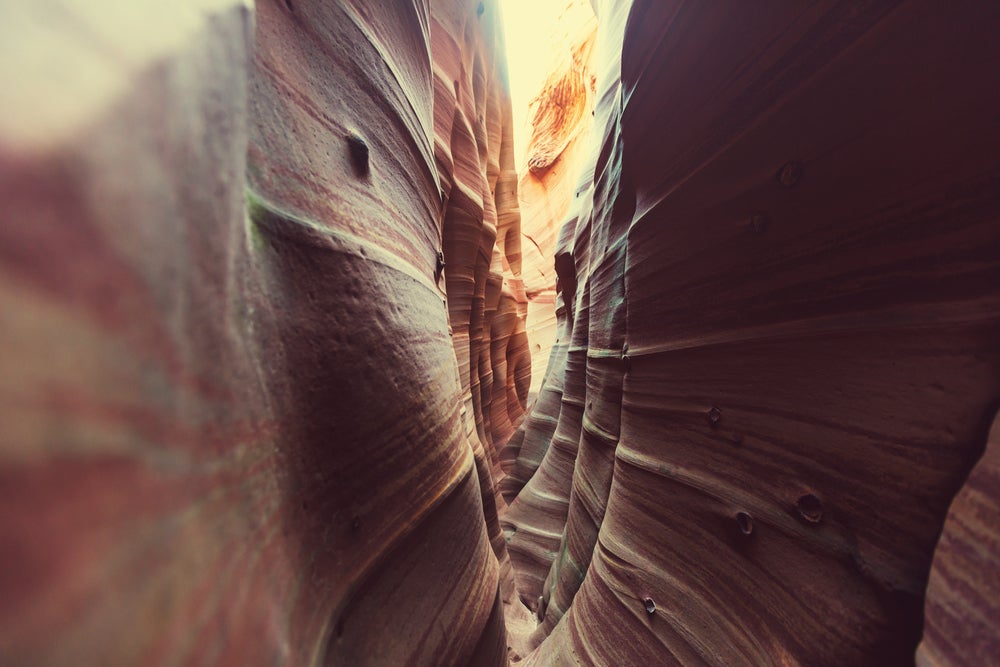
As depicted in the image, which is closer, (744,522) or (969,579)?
(969,579)

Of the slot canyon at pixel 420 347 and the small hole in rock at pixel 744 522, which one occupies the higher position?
the slot canyon at pixel 420 347

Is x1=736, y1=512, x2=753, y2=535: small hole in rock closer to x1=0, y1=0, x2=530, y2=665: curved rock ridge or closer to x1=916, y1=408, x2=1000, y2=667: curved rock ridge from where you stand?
x1=916, y1=408, x2=1000, y2=667: curved rock ridge

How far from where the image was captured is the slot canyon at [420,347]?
23 cm

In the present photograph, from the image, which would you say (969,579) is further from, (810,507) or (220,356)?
(220,356)

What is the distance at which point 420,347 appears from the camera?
634 mm

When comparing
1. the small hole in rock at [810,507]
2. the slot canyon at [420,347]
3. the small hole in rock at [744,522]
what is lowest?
the small hole in rock at [744,522]

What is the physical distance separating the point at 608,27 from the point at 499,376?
2.90m

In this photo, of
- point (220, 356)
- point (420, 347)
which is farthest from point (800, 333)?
point (220, 356)

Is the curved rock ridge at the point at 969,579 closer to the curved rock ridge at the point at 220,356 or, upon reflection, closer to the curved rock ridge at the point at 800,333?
the curved rock ridge at the point at 800,333

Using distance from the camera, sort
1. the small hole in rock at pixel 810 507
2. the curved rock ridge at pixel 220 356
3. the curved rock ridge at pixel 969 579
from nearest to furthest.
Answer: the curved rock ridge at pixel 220 356, the curved rock ridge at pixel 969 579, the small hole in rock at pixel 810 507

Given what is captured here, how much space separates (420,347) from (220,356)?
13.0 inches

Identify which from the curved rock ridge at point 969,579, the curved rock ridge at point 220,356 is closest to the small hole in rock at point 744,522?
the curved rock ridge at point 969,579

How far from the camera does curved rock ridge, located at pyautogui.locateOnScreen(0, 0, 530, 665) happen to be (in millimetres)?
212

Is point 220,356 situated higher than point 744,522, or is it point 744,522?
point 220,356
